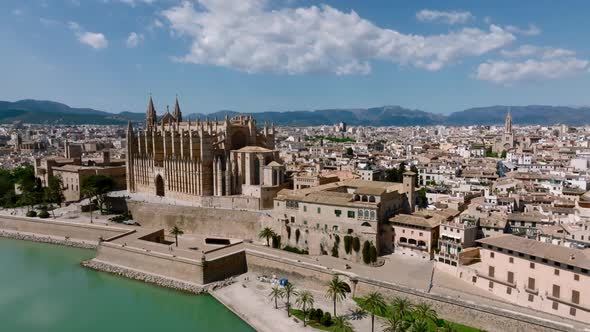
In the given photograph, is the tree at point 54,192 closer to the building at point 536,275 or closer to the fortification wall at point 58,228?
the fortification wall at point 58,228

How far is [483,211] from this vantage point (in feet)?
96.7

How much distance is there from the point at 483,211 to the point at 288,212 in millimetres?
13781

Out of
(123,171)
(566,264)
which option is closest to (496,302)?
(566,264)

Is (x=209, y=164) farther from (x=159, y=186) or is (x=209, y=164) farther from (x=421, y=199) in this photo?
(x=421, y=199)

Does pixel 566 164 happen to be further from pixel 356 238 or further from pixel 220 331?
pixel 220 331

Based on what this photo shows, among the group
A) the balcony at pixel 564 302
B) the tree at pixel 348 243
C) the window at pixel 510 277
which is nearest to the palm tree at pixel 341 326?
the tree at pixel 348 243

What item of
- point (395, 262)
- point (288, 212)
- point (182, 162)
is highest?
point (182, 162)

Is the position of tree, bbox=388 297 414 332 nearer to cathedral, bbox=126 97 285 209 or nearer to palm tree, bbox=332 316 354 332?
palm tree, bbox=332 316 354 332

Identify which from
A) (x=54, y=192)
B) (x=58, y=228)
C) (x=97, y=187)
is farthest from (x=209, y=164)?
(x=54, y=192)

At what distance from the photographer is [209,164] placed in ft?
134

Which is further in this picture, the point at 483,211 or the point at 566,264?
the point at 483,211

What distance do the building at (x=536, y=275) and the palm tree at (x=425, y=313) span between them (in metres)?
3.78

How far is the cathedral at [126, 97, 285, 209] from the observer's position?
38.4 m

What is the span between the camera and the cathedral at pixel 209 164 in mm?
38375
